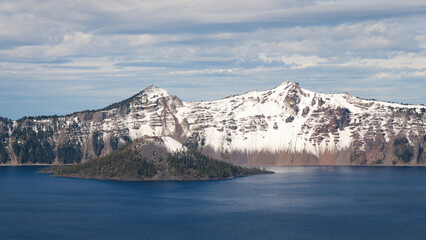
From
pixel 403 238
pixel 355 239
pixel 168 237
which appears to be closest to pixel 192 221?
pixel 168 237

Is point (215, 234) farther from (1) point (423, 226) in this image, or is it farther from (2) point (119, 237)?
(1) point (423, 226)

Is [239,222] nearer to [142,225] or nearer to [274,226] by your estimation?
[274,226]

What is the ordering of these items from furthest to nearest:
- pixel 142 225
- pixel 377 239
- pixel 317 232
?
pixel 142 225 < pixel 317 232 < pixel 377 239

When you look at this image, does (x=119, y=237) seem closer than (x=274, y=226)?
Yes

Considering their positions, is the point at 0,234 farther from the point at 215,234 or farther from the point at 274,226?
the point at 274,226

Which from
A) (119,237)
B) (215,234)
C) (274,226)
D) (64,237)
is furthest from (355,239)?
(64,237)

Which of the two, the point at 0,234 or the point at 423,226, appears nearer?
the point at 0,234

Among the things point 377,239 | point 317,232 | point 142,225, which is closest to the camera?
point 377,239

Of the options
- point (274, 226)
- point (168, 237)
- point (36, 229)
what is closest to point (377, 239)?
point (274, 226)
